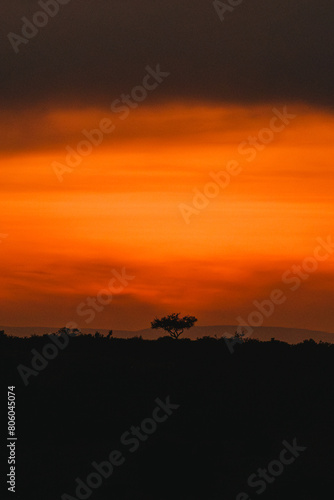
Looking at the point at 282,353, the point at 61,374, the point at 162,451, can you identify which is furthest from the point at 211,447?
the point at 282,353

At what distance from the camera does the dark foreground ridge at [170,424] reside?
2391 cm

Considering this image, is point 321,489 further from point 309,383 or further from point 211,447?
point 309,383

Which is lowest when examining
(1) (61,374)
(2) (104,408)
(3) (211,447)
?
(3) (211,447)

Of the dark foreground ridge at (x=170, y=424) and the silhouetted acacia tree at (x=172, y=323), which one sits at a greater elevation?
the silhouetted acacia tree at (x=172, y=323)

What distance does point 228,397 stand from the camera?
32688 millimetres

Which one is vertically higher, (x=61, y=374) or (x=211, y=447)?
(x=61, y=374)

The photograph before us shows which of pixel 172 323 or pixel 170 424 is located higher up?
pixel 172 323

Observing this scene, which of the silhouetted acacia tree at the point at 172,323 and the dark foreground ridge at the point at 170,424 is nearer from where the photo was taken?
the dark foreground ridge at the point at 170,424

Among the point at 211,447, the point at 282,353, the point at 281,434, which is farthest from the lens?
the point at 282,353

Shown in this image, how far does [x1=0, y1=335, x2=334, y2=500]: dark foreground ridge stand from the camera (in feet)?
78.4

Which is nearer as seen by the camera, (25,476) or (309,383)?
(25,476)

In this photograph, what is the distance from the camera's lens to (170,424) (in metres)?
28.6

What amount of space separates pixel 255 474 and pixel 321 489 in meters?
2.00

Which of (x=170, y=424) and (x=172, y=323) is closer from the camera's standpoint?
(x=170, y=424)
